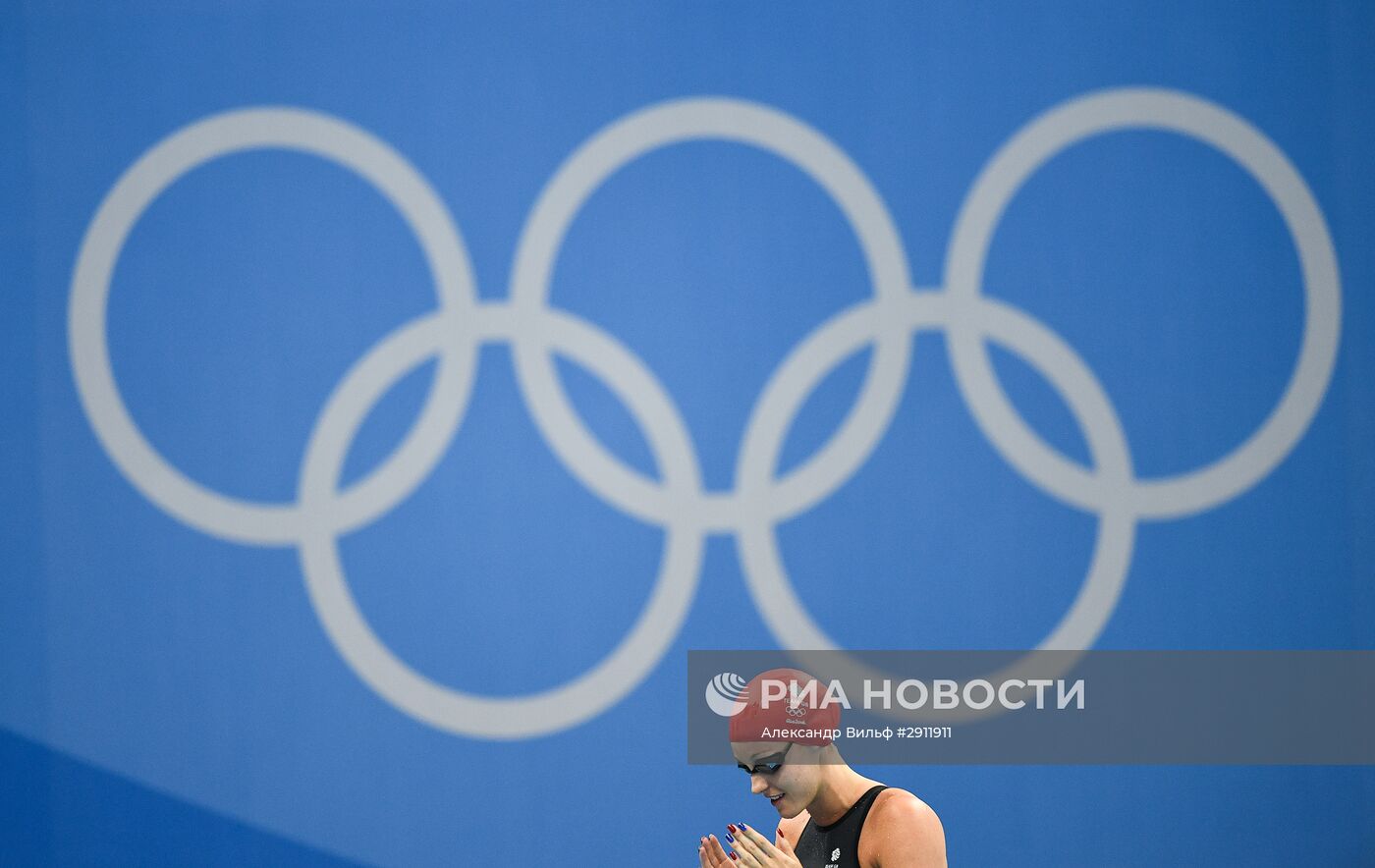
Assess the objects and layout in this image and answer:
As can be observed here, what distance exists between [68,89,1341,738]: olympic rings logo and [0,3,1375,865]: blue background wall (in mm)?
45

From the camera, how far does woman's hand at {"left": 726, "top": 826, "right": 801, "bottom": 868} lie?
3.07 meters

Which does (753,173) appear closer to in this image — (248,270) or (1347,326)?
(248,270)

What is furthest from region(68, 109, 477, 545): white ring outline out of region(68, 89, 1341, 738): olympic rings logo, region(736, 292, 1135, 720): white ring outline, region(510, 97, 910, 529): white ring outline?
region(736, 292, 1135, 720): white ring outline

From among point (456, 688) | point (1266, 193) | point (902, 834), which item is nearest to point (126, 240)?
point (456, 688)

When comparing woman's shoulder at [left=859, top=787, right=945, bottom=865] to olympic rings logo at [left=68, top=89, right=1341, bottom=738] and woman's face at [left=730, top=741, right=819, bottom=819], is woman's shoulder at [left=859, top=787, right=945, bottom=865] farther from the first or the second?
olympic rings logo at [left=68, top=89, right=1341, bottom=738]

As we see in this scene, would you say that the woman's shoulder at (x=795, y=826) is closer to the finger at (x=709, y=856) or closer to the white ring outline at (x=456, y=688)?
the finger at (x=709, y=856)

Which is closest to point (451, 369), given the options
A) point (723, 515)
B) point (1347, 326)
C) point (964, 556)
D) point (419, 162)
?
point (419, 162)

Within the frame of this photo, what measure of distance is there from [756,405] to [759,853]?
168 centimetres

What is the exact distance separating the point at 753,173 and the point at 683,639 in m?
1.61

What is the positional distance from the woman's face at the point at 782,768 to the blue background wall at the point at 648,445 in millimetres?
1325

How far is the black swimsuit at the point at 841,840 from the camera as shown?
2.98 meters

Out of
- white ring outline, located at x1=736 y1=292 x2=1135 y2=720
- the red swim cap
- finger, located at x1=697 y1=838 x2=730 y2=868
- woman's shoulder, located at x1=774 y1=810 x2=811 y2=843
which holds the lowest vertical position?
finger, located at x1=697 y1=838 x2=730 y2=868

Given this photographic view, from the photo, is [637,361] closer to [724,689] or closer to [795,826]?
[724,689]

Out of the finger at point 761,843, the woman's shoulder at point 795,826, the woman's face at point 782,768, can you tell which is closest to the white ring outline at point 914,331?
the woman's shoulder at point 795,826
